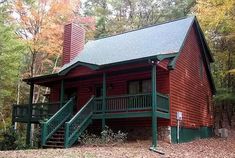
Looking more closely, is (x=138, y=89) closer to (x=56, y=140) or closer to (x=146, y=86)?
(x=146, y=86)

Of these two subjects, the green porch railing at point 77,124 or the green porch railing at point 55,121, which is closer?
the green porch railing at point 77,124

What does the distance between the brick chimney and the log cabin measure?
83mm

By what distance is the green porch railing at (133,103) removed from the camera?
15.1 meters

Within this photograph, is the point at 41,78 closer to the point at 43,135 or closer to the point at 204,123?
the point at 43,135

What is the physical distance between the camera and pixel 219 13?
20891 mm

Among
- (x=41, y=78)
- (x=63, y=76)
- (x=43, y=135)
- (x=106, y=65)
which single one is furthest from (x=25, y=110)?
(x=106, y=65)

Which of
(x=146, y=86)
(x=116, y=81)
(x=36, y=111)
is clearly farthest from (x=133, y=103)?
(x=36, y=111)

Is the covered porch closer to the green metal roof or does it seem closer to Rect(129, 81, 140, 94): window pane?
Rect(129, 81, 140, 94): window pane

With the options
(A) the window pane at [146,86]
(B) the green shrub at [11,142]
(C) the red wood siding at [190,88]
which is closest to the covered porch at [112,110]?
(A) the window pane at [146,86]

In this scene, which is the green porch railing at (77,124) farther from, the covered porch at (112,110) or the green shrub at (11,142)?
the green shrub at (11,142)

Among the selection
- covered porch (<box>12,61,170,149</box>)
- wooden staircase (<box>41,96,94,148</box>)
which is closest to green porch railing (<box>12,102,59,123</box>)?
covered porch (<box>12,61,170,149</box>)

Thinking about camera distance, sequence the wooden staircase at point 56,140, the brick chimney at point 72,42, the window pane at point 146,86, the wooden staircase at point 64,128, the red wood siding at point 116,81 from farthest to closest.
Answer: the brick chimney at point 72,42 < the window pane at point 146,86 < the red wood siding at point 116,81 < the wooden staircase at point 56,140 < the wooden staircase at point 64,128

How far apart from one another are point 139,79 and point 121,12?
25.4 m

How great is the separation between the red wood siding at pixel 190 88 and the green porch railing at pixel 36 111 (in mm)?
7148
